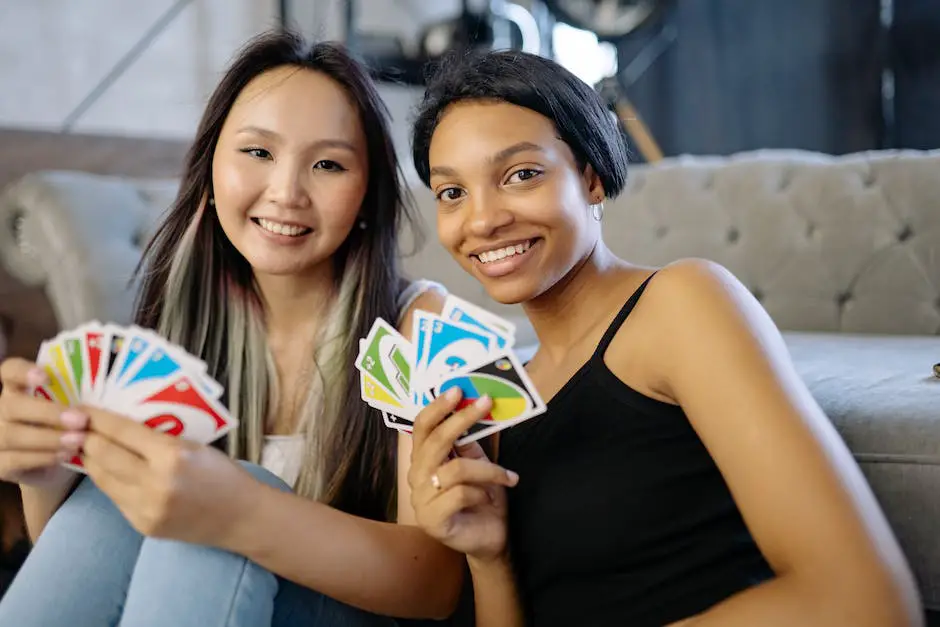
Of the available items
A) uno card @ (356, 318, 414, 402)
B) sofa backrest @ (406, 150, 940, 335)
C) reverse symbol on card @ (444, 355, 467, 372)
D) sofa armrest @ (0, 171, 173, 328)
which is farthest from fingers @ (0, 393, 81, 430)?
sofa backrest @ (406, 150, 940, 335)

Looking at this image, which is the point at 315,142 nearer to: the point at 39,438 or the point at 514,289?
the point at 514,289

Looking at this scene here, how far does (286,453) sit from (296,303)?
0.90 ft

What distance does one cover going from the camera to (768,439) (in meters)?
0.89

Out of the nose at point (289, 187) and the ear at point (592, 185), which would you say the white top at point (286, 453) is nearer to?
the nose at point (289, 187)

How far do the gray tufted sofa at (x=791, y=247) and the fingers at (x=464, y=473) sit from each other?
554 millimetres

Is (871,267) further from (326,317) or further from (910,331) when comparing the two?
(326,317)

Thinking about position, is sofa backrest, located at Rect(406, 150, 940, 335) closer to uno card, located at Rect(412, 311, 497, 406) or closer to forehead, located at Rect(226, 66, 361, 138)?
forehead, located at Rect(226, 66, 361, 138)

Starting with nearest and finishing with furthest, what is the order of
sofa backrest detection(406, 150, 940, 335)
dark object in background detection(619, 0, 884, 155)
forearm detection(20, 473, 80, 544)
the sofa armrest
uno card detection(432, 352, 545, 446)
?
uno card detection(432, 352, 545, 446)
forearm detection(20, 473, 80, 544)
sofa backrest detection(406, 150, 940, 335)
the sofa armrest
dark object in background detection(619, 0, 884, 155)

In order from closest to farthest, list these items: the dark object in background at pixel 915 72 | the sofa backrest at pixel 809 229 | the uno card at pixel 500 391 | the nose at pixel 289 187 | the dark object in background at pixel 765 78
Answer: the uno card at pixel 500 391 → the nose at pixel 289 187 → the sofa backrest at pixel 809 229 → the dark object in background at pixel 915 72 → the dark object in background at pixel 765 78

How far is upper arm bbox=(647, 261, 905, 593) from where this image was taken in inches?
33.9

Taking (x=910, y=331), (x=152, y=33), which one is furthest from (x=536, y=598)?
(x=152, y=33)

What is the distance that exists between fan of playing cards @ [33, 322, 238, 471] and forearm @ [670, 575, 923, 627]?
0.65 meters

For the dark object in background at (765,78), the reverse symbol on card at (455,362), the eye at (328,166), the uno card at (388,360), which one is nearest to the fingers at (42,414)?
the uno card at (388,360)

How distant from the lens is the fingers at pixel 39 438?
107 cm
